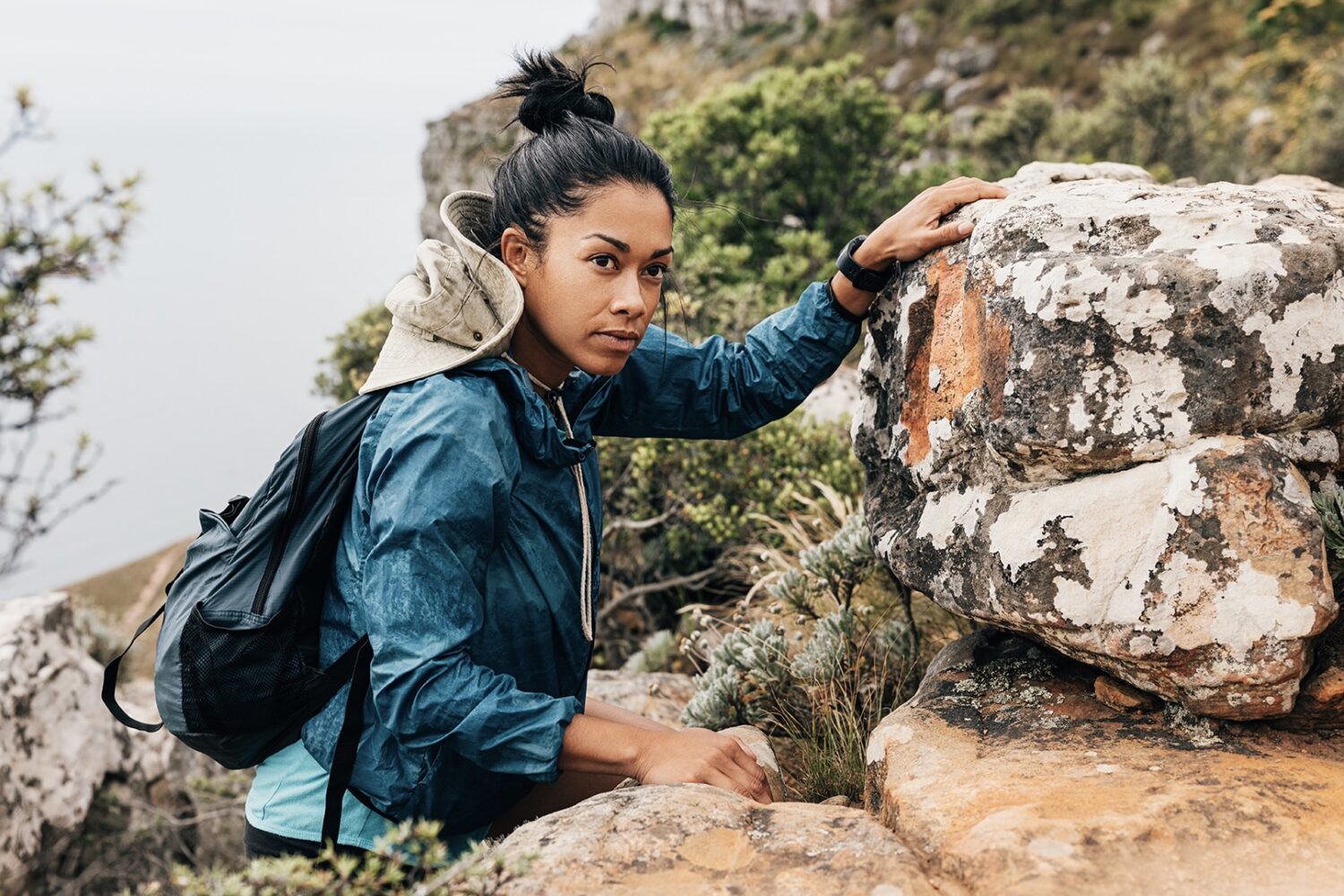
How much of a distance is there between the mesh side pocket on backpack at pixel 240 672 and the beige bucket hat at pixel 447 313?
24.1 inches

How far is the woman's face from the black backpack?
47cm

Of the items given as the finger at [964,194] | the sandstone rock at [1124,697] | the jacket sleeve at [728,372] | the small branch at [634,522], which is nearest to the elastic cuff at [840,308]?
the jacket sleeve at [728,372]

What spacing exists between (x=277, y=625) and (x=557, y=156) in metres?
1.31

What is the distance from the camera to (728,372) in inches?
121

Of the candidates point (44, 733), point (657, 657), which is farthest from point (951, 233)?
point (44, 733)

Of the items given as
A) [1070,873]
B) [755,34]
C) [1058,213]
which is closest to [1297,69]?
[1058,213]

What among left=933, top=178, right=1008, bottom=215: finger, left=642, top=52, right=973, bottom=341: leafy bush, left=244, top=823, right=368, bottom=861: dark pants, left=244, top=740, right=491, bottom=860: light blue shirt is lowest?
left=244, top=823, right=368, bottom=861: dark pants

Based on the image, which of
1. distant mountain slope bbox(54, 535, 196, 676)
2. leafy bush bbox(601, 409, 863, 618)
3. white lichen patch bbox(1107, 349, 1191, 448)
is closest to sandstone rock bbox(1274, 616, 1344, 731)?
white lichen patch bbox(1107, 349, 1191, 448)

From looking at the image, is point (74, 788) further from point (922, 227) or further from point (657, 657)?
point (922, 227)

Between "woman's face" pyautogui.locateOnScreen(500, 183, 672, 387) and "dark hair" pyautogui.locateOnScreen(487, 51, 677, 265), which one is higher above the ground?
"dark hair" pyautogui.locateOnScreen(487, 51, 677, 265)

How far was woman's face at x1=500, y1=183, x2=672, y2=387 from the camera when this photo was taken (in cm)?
239

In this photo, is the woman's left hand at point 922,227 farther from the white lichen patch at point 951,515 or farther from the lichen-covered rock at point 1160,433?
the white lichen patch at point 951,515

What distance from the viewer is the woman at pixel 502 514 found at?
202cm

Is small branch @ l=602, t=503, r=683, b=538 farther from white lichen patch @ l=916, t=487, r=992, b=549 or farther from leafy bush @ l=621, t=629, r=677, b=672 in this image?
white lichen patch @ l=916, t=487, r=992, b=549
